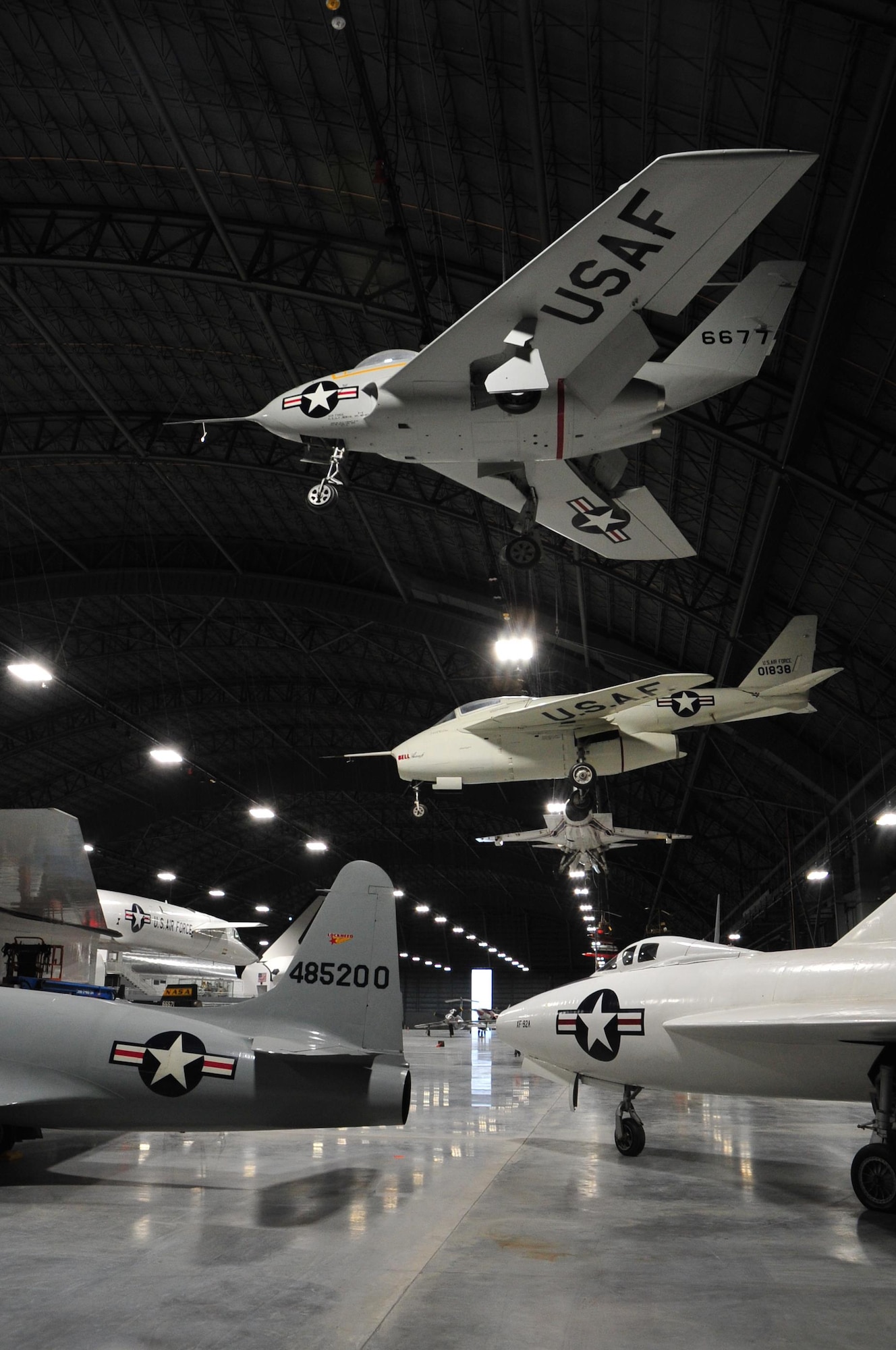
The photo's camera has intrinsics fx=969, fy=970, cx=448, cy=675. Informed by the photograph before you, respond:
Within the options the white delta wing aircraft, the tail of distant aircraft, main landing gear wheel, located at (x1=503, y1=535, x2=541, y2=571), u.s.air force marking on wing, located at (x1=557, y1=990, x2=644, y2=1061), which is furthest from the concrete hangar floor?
main landing gear wheel, located at (x1=503, y1=535, x2=541, y2=571)

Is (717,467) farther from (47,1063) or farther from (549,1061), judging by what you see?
(47,1063)

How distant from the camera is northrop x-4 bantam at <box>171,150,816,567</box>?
321 inches

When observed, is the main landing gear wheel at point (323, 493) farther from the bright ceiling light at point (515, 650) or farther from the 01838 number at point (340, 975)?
the bright ceiling light at point (515, 650)

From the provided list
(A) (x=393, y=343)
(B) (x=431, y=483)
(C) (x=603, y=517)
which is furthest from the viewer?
(B) (x=431, y=483)

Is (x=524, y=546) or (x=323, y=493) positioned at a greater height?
(x=323, y=493)

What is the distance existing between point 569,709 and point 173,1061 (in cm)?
1119

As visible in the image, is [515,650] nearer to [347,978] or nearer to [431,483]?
[431,483]

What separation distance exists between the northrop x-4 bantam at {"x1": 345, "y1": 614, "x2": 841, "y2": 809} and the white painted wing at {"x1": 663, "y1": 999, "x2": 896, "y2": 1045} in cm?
874

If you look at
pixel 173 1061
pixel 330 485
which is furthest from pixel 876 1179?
pixel 330 485

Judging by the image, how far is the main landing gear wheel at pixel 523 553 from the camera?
11211mm

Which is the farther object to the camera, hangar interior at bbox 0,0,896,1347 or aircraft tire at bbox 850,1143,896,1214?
aircraft tire at bbox 850,1143,896,1214

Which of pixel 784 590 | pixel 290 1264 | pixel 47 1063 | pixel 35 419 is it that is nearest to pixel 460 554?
pixel 784 590

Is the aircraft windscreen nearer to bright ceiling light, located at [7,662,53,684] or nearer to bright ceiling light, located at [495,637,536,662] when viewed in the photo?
bright ceiling light, located at [495,637,536,662]

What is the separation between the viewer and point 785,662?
18.4 m
